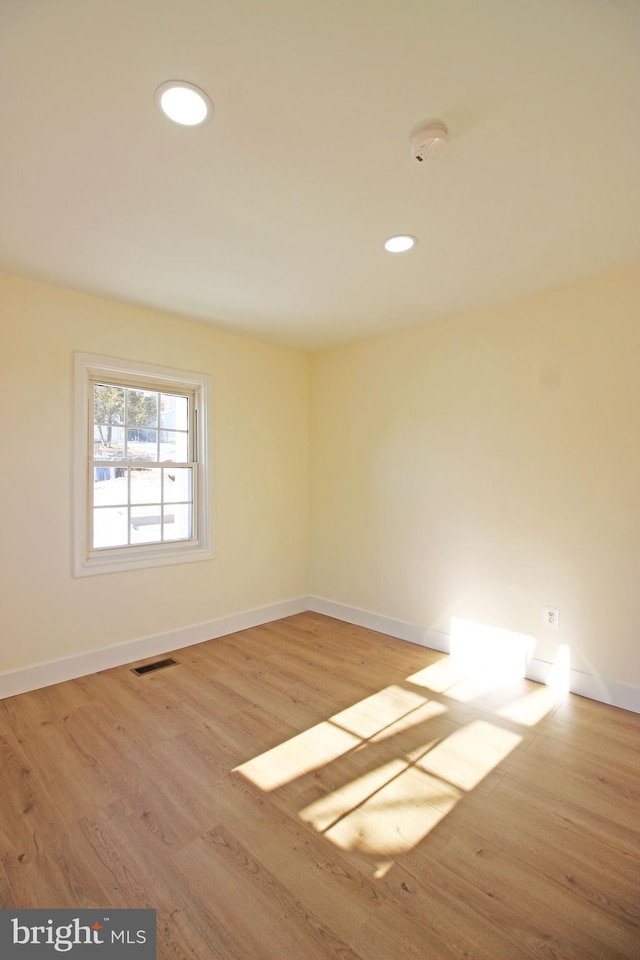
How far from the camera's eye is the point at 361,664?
321 centimetres

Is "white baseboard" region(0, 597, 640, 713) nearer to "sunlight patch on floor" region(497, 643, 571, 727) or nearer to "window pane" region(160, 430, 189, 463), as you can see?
"sunlight patch on floor" region(497, 643, 571, 727)

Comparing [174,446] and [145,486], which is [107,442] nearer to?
[145,486]

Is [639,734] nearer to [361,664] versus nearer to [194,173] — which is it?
[361,664]

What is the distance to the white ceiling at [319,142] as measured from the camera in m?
1.20

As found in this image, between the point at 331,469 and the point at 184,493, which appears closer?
the point at 184,493

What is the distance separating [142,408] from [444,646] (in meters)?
3.04

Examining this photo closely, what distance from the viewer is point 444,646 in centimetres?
343

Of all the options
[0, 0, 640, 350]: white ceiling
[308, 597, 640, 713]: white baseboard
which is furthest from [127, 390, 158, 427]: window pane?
[308, 597, 640, 713]: white baseboard

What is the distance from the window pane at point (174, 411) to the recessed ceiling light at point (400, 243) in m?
2.09

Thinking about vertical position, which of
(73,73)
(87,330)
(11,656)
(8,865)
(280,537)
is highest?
(73,73)

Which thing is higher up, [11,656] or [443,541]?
[443,541]

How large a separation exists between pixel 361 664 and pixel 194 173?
3096 mm

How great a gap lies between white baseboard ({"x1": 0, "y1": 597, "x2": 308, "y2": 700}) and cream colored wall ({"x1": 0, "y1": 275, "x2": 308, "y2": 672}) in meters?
0.06

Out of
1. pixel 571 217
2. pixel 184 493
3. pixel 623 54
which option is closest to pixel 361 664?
pixel 184 493
